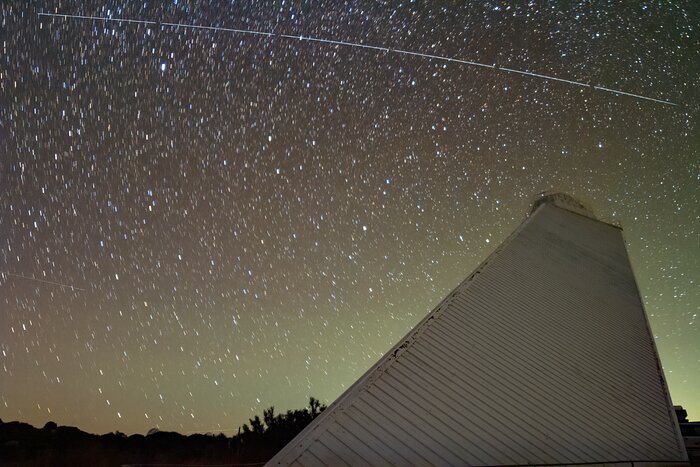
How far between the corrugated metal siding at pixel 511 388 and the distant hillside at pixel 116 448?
35.3 ft

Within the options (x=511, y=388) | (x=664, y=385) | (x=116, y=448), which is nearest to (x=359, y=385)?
(x=511, y=388)

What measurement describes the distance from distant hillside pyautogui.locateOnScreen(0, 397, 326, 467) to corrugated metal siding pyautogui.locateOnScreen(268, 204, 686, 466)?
424 inches

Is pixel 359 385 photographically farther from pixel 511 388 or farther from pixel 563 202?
pixel 563 202

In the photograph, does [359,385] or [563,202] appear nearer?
[359,385]

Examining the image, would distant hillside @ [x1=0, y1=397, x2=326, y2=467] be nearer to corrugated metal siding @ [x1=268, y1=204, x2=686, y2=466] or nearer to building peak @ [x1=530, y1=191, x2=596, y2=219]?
corrugated metal siding @ [x1=268, y1=204, x2=686, y2=466]

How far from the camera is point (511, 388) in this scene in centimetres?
728

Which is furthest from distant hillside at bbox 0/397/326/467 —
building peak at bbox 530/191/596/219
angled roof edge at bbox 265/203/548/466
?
building peak at bbox 530/191/596/219

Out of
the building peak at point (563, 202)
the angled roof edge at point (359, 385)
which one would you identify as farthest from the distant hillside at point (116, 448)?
the building peak at point (563, 202)

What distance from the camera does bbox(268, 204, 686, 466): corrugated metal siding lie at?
583 centimetres

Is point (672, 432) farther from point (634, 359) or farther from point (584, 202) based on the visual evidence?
point (584, 202)

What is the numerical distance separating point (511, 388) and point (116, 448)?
1383cm

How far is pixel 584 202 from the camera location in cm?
1780

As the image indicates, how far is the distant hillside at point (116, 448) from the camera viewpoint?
1460 cm

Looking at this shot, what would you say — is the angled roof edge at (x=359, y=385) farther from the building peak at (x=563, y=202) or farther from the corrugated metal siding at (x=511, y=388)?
the building peak at (x=563, y=202)
